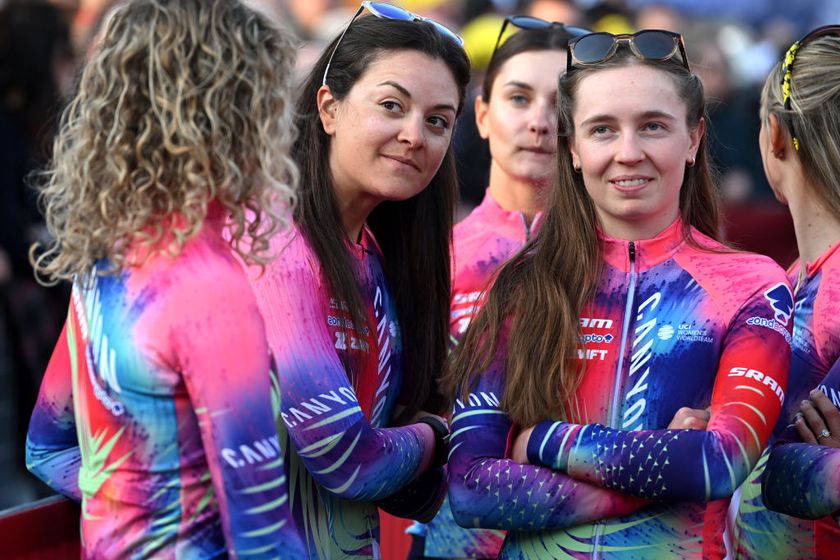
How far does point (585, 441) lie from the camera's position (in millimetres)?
2898

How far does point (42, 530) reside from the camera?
121 inches

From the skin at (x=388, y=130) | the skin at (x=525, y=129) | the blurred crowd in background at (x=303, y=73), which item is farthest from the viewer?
the blurred crowd in background at (x=303, y=73)

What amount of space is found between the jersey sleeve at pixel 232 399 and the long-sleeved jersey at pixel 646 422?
32.7 inches

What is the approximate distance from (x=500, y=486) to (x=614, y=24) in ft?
23.5

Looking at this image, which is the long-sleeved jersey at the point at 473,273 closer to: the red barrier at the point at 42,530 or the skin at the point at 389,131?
the skin at the point at 389,131

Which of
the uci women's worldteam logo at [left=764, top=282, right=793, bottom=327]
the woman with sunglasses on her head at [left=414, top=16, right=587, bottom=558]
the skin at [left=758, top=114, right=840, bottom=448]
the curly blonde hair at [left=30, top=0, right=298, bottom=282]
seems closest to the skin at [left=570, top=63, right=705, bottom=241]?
the uci women's worldteam logo at [left=764, top=282, right=793, bottom=327]

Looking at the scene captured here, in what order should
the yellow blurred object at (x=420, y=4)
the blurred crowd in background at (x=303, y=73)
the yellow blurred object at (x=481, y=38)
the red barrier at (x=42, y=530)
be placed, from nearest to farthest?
the red barrier at (x=42, y=530) → the blurred crowd in background at (x=303, y=73) → the yellow blurred object at (x=481, y=38) → the yellow blurred object at (x=420, y=4)

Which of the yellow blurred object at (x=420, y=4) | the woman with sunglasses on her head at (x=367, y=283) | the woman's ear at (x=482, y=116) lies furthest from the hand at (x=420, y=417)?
the yellow blurred object at (x=420, y=4)

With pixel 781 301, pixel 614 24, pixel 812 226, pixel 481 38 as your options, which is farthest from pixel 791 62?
pixel 614 24

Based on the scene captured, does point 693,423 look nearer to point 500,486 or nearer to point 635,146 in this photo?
point 500,486

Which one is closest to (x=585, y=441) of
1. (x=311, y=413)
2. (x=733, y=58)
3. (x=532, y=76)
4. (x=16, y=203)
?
(x=311, y=413)

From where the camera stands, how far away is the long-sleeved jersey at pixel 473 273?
12.5ft

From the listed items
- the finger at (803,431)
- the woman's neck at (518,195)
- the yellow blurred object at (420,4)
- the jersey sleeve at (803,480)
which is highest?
the yellow blurred object at (420,4)

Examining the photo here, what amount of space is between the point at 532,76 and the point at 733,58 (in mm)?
7825
